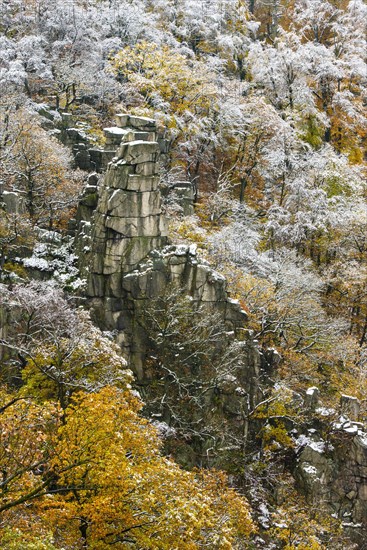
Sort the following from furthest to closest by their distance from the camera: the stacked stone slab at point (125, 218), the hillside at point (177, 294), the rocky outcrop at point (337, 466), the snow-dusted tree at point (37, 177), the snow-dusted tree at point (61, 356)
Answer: the snow-dusted tree at point (37, 177)
the stacked stone slab at point (125, 218)
the rocky outcrop at point (337, 466)
the snow-dusted tree at point (61, 356)
the hillside at point (177, 294)

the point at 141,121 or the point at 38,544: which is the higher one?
the point at 141,121

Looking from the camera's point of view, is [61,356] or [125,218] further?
[125,218]

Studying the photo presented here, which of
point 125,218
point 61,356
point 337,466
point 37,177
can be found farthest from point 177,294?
point 37,177

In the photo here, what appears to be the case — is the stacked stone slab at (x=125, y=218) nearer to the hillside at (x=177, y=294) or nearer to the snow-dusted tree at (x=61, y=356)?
the hillside at (x=177, y=294)

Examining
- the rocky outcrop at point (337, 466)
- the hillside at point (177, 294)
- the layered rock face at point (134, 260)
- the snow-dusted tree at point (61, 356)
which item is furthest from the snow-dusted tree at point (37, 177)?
the rocky outcrop at point (337, 466)

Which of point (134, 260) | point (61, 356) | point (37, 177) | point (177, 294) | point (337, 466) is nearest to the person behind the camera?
point (61, 356)

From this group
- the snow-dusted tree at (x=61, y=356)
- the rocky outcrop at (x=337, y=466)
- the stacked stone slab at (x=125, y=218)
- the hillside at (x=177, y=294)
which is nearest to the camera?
the hillside at (x=177, y=294)

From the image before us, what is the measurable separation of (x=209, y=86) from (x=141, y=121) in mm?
→ 15777

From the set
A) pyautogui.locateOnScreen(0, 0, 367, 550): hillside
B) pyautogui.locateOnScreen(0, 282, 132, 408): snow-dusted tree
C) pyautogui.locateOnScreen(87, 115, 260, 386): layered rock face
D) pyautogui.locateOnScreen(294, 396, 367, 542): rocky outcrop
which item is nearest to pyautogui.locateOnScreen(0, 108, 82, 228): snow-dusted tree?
pyautogui.locateOnScreen(0, 0, 367, 550): hillside

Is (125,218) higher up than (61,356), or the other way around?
(125,218)

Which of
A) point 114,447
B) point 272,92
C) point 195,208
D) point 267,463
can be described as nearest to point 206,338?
point 267,463

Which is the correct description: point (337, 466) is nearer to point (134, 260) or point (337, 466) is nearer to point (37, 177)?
point (134, 260)

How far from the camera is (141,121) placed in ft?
148

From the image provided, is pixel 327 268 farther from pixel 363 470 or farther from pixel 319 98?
pixel 319 98
